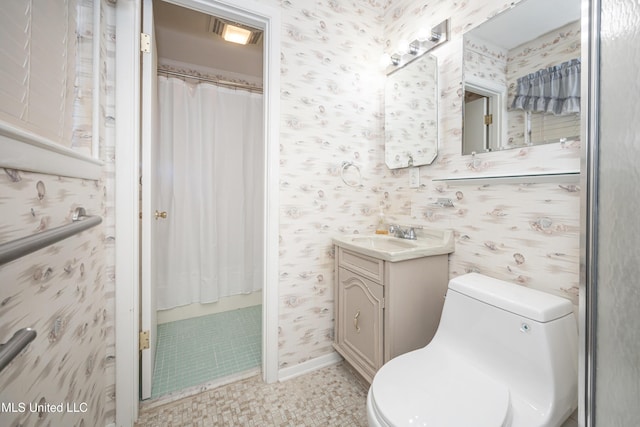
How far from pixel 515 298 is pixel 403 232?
29.7 inches

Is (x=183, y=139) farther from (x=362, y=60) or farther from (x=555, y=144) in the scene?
(x=555, y=144)

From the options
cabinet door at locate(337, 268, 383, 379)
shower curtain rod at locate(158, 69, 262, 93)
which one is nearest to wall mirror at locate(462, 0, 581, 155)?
cabinet door at locate(337, 268, 383, 379)

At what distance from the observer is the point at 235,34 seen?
6.55 feet

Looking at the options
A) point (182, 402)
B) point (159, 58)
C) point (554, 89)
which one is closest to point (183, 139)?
point (159, 58)

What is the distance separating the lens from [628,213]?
499mm

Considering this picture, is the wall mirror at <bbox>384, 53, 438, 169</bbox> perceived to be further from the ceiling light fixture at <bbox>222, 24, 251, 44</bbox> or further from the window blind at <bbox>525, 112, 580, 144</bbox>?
the ceiling light fixture at <bbox>222, 24, 251, 44</bbox>

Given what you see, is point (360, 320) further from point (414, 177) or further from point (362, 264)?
point (414, 177)

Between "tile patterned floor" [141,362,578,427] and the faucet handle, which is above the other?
the faucet handle

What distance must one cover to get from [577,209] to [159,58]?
2972 millimetres

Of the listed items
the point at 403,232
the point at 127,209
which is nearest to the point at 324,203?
the point at 403,232

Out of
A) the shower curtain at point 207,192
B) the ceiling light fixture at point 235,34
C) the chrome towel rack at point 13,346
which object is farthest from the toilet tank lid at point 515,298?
the ceiling light fixture at point 235,34

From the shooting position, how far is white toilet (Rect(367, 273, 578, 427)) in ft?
2.53

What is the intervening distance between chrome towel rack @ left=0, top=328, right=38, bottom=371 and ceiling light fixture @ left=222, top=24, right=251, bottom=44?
214 centimetres

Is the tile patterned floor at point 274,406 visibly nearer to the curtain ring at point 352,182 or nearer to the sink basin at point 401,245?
the sink basin at point 401,245
